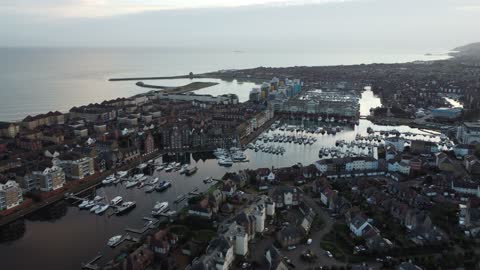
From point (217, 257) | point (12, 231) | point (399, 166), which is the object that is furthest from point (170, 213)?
point (399, 166)

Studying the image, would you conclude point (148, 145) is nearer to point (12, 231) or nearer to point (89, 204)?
point (89, 204)

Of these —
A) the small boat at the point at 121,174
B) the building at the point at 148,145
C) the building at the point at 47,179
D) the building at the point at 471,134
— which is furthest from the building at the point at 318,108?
the building at the point at 47,179

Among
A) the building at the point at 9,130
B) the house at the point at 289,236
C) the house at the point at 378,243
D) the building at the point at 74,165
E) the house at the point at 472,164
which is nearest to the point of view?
the house at the point at 378,243

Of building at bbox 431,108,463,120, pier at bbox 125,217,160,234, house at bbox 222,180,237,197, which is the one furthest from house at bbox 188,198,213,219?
building at bbox 431,108,463,120

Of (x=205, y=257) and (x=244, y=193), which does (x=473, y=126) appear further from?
(x=205, y=257)

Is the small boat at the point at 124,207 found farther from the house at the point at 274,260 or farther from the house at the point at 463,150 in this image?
the house at the point at 463,150

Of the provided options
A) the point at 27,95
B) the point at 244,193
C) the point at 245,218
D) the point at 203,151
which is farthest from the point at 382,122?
the point at 27,95
